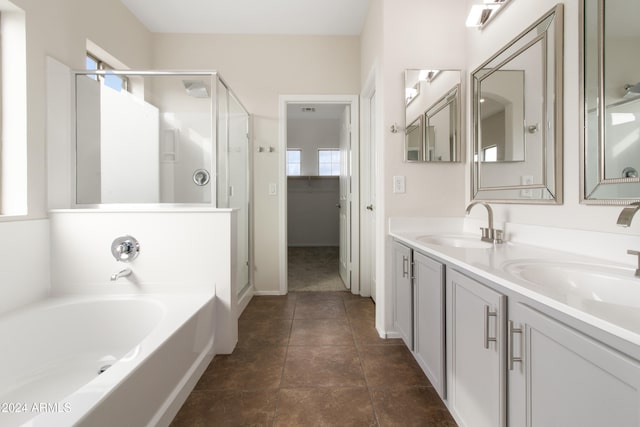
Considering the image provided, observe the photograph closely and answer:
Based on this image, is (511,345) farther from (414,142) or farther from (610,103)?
(414,142)

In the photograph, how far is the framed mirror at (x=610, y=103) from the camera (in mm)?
941

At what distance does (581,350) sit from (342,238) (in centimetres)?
304

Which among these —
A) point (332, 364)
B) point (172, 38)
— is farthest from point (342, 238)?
point (172, 38)

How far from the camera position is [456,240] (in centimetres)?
173

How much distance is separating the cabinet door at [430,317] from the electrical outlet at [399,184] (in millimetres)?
571

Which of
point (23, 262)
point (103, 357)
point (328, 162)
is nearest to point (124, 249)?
point (23, 262)

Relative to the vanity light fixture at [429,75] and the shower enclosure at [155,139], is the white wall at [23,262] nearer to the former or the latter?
the shower enclosure at [155,139]

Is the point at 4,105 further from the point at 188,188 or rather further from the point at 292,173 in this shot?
the point at 292,173

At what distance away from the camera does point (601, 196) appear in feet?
3.50

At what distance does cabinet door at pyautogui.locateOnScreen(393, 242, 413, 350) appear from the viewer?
5.47ft

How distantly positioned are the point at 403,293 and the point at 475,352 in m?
0.75

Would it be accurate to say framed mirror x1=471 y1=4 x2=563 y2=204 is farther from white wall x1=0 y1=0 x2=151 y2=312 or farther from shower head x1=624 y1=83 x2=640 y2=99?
white wall x1=0 y1=0 x2=151 y2=312

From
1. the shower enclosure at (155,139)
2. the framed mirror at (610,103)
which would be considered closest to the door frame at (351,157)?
the shower enclosure at (155,139)

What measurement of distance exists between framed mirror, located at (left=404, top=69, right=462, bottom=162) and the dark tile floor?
141 centimetres
